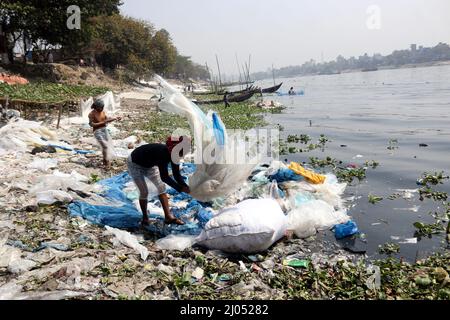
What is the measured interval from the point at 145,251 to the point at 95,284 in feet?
2.71

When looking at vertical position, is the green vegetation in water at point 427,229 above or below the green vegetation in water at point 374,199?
below

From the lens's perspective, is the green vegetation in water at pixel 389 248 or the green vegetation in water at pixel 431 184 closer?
the green vegetation in water at pixel 389 248

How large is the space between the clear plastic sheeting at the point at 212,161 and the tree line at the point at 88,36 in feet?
68.2

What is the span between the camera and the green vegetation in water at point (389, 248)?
479 centimetres

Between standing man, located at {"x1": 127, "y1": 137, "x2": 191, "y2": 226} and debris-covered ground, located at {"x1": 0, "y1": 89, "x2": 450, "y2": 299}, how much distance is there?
47cm

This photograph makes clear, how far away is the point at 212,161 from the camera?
455cm

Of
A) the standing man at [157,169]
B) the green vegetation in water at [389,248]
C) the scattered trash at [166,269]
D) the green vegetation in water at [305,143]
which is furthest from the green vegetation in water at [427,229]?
the green vegetation in water at [305,143]

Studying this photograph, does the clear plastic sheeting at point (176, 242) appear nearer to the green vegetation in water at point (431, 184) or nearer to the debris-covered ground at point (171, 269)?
the debris-covered ground at point (171, 269)

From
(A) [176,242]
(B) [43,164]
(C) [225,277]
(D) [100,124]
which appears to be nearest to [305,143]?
(D) [100,124]

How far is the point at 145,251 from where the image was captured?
4145 millimetres

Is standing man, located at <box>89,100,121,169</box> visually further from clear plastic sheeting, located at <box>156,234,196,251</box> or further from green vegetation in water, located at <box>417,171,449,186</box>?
green vegetation in water, located at <box>417,171,449,186</box>

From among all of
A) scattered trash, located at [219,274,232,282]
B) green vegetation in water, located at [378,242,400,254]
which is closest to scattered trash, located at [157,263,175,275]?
scattered trash, located at [219,274,232,282]

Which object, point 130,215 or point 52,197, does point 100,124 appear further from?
point 130,215
